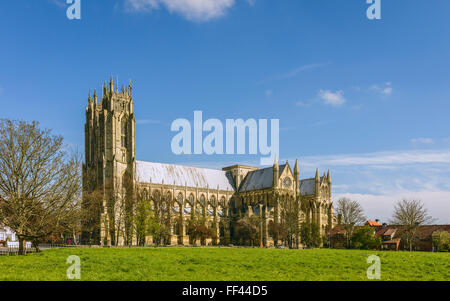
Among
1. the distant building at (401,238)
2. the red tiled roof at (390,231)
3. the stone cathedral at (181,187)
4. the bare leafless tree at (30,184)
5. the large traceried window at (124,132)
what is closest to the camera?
the bare leafless tree at (30,184)

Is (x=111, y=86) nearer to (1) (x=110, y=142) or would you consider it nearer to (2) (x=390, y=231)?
(1) (x=110, y=142)

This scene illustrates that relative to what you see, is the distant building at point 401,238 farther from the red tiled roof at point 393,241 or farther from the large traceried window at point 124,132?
the large traceried window at point 124,132

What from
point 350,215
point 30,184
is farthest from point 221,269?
point 350,215

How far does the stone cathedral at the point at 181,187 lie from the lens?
8635 cm

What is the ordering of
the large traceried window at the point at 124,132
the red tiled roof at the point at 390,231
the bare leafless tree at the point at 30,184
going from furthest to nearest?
1. the large traceried window at the point at 124,132
2. the red tiled roof at the point at 390,231
3. the bare leafless tree at the point at 30,184

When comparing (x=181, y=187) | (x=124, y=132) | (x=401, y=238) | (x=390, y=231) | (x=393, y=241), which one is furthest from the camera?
(x=181, y=187)

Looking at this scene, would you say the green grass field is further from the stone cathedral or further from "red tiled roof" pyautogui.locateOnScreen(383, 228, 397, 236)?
"red tiled roof" pyautogui.locateOnScreen(383, 228, 397, 236)

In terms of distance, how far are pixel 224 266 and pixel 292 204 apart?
73837 millimetres

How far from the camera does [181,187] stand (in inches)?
4193

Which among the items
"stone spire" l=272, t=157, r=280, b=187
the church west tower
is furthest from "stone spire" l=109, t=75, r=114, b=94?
"stone spire" l=272, t=157, r=280, b=187

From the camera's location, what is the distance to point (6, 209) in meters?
38.9

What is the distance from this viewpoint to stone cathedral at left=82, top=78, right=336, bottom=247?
3400 inches

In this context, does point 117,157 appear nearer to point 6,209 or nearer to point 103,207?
Answer: point 103,207

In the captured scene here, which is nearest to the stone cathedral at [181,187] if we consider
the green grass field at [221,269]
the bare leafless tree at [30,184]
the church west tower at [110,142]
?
the church west tower at [110,142]
